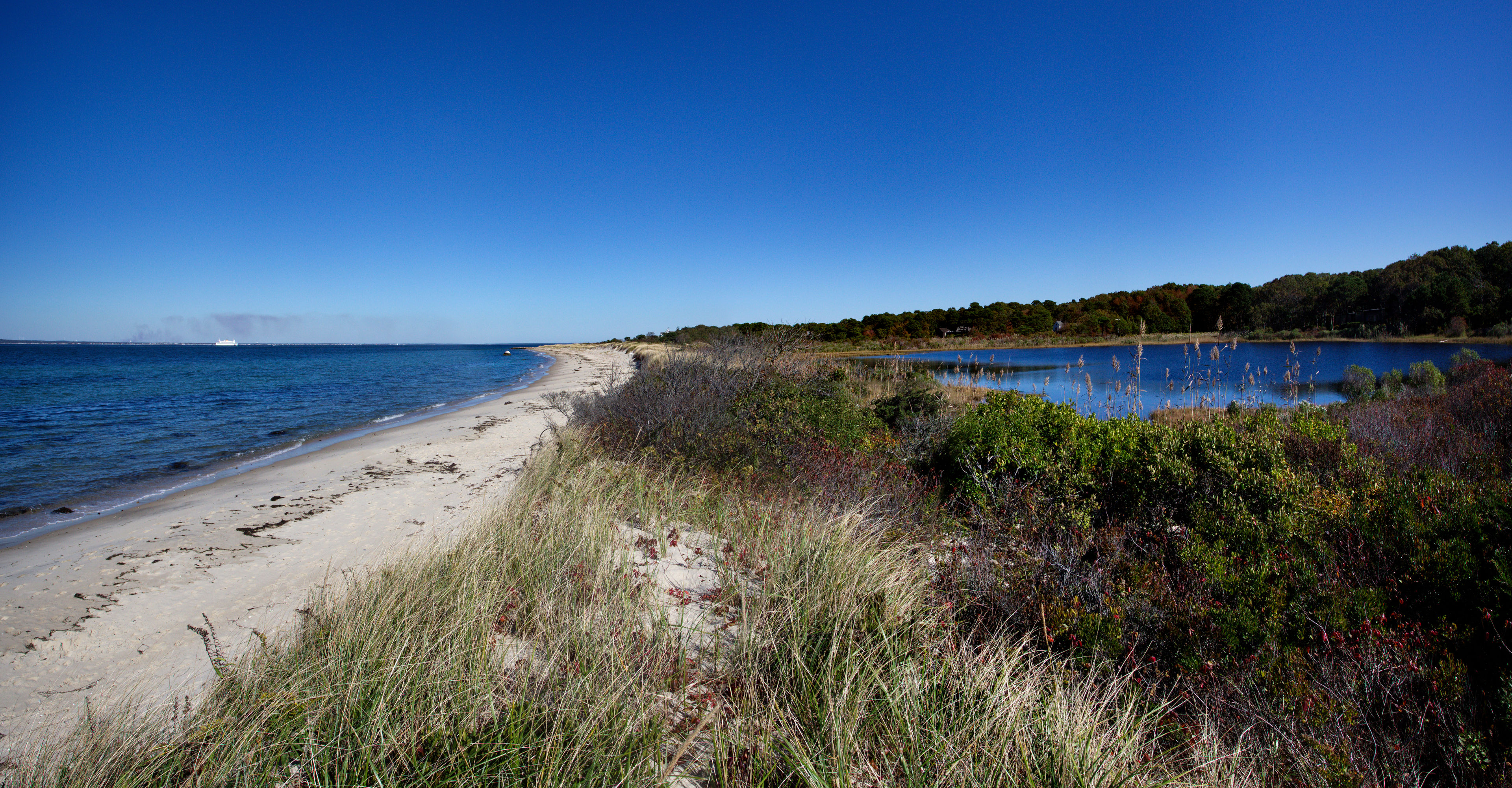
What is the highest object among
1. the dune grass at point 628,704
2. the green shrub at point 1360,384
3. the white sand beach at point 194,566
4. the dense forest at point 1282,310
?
the dense forest at point 1282,310

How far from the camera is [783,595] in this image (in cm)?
356

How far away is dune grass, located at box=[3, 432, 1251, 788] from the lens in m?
2.25

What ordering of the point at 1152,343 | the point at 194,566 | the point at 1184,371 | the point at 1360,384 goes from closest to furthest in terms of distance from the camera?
1. the point at 194,566
2. the point at 1360,384
3. the point at 1184,371
4. the point at 1152,343

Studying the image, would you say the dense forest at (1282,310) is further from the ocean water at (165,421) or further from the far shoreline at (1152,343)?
the ocean water at (165,421)

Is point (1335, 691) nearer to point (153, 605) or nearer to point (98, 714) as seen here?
point (98, 714)

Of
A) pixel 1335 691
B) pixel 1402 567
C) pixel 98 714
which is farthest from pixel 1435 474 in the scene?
pixel 98 714

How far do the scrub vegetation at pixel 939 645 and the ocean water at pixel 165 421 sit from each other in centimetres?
838

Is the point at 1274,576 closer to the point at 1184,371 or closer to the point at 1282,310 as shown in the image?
the point at 1184,371

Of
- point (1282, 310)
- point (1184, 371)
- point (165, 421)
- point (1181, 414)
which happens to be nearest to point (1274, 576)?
point (1181, 414)

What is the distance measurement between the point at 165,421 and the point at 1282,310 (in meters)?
78.7

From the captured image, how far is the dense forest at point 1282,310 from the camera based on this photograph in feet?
119

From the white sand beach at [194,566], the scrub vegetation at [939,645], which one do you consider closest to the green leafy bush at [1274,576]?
the scrub vegetation at [939,645]

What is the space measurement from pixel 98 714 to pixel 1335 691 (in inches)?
227

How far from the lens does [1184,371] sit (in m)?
18.5
